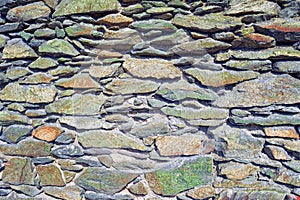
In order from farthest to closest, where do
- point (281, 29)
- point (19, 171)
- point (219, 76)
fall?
1. point (19, 171)
2. point (219, 76)
3. point (281, 29)

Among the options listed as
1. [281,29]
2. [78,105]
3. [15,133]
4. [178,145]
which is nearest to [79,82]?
[78,105]

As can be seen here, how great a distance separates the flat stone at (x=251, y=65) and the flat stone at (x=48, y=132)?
102 cm

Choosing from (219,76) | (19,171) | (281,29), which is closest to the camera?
(281,29)

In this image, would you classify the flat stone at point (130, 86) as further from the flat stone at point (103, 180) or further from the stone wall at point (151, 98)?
the flat stone at point (103, 180)

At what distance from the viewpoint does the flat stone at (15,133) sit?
1756 mm

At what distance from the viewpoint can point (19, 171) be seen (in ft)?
5.88

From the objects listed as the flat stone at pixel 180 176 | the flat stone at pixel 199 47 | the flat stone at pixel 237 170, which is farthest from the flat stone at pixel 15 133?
the flat stone at pixel 237 170

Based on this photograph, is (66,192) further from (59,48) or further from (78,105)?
(59,48)

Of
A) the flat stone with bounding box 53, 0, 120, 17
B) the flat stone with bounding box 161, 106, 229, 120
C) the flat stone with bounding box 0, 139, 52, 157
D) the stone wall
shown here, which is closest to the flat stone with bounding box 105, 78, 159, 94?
the stone wall

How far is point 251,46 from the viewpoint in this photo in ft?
5.04

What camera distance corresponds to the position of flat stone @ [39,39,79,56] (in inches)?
65.1

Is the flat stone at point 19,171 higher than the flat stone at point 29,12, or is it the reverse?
the flat stone at point 29,12

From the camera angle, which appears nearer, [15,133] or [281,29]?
[281,29]

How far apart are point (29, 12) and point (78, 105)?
0.59 m
